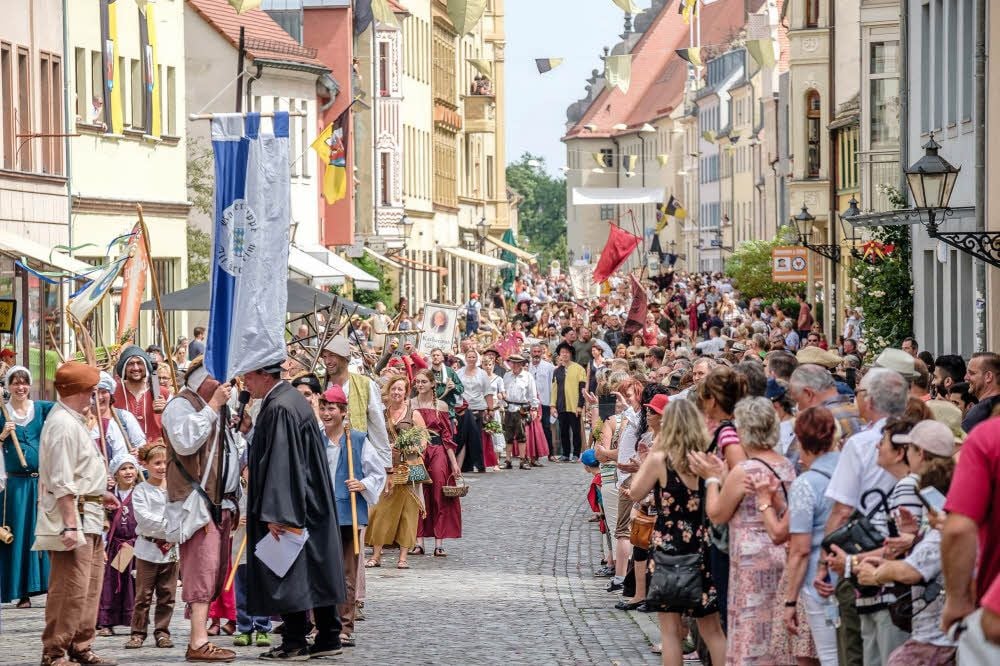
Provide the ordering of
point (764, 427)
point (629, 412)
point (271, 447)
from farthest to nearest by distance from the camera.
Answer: point (629, 412)
point (271, 447)
point (764, 427)

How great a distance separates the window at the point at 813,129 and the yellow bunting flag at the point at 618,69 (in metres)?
13.8

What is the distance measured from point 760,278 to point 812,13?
915 cm

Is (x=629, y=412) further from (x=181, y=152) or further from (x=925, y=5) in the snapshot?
(x=181, y=152)

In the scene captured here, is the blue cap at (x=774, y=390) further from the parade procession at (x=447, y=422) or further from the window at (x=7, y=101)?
the window at (x=7, y=101)

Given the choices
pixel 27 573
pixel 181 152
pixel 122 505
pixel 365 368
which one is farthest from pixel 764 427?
pixel 181 152

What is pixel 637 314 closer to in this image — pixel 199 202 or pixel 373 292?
pixel 199 202

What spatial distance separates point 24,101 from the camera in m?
31.6

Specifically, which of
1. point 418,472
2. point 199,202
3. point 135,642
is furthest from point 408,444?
point 199,202

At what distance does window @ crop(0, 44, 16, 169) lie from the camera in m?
30.5

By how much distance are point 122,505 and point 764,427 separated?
5925 mm

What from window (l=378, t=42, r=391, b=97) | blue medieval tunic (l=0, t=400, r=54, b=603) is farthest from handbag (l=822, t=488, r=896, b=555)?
window (l=378, t=42, r=391, b=97)

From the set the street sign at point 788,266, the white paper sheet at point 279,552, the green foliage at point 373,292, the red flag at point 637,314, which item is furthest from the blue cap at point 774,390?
the green foliage at point 373,292

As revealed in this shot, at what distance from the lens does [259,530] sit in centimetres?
1209

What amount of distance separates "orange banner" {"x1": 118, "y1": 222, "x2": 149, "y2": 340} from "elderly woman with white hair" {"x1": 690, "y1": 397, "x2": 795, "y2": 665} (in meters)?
10.9
